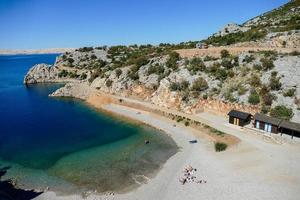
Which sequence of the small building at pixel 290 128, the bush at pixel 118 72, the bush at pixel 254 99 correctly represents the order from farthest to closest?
the bush at pixel 118 72, the bush at pixel 254 99, the small building at pixel 290 128

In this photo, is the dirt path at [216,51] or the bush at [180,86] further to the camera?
the dirt path at [216,51]

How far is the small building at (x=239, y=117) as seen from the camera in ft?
145

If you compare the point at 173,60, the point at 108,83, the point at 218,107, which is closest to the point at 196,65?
the point at 173,60

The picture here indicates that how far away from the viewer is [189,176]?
31.4 m

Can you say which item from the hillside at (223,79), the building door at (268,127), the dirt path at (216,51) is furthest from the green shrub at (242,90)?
the dirt path at (216,51)

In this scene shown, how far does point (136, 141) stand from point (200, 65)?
2807 cm

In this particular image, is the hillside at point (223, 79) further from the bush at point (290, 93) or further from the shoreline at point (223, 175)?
the shoreline at point (223, 175)

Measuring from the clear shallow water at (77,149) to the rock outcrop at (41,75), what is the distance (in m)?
47.6

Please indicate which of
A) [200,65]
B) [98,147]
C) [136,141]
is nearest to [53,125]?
[98,147]

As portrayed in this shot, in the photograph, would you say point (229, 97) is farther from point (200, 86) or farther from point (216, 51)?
point (216, 51)

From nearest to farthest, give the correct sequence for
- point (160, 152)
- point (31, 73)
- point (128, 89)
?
point (160, 152)
point (128, 89)
point (31, 73)

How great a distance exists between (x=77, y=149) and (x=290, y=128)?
31792mm

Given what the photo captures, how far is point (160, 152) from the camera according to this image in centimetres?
3950

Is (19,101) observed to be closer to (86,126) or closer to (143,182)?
(86,126)
